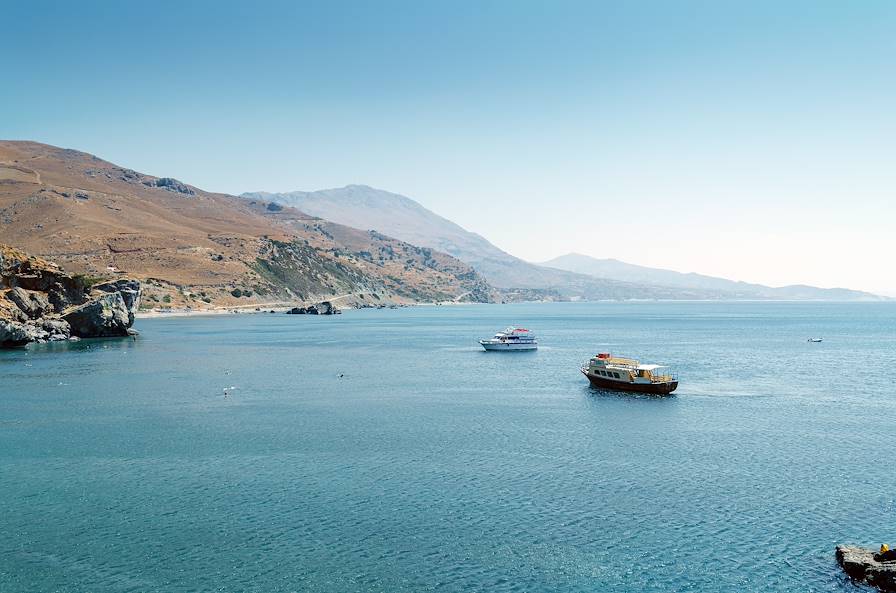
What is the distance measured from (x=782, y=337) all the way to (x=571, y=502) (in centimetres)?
16434

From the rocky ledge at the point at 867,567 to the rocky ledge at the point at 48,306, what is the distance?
140123 mm

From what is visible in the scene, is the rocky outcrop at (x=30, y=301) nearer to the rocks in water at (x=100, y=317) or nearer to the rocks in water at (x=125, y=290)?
the rocks in water at (x=100, y=317)

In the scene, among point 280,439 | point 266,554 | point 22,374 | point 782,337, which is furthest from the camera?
point 782,337

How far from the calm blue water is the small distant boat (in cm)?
271

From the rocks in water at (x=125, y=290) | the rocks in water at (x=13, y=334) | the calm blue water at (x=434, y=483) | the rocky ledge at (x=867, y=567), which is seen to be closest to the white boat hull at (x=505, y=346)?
the calm blue water at (x=434, y=483)

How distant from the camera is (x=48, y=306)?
490 feet

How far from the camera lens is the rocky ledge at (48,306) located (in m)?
137

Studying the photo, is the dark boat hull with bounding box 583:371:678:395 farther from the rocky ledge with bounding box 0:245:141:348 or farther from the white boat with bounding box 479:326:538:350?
the rocky ledge with bounding box 0:245:141:348

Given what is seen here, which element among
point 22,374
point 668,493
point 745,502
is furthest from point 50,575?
point 22,374

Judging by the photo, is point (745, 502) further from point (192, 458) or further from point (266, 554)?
point (192, 458)

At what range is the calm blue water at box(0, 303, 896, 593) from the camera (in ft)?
117

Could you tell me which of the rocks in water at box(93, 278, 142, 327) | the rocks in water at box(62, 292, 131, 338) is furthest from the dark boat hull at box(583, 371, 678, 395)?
the rocks in water at box(93, 278, 142, 327)

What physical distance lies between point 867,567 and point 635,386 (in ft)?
192

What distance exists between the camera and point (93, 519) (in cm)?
4234
